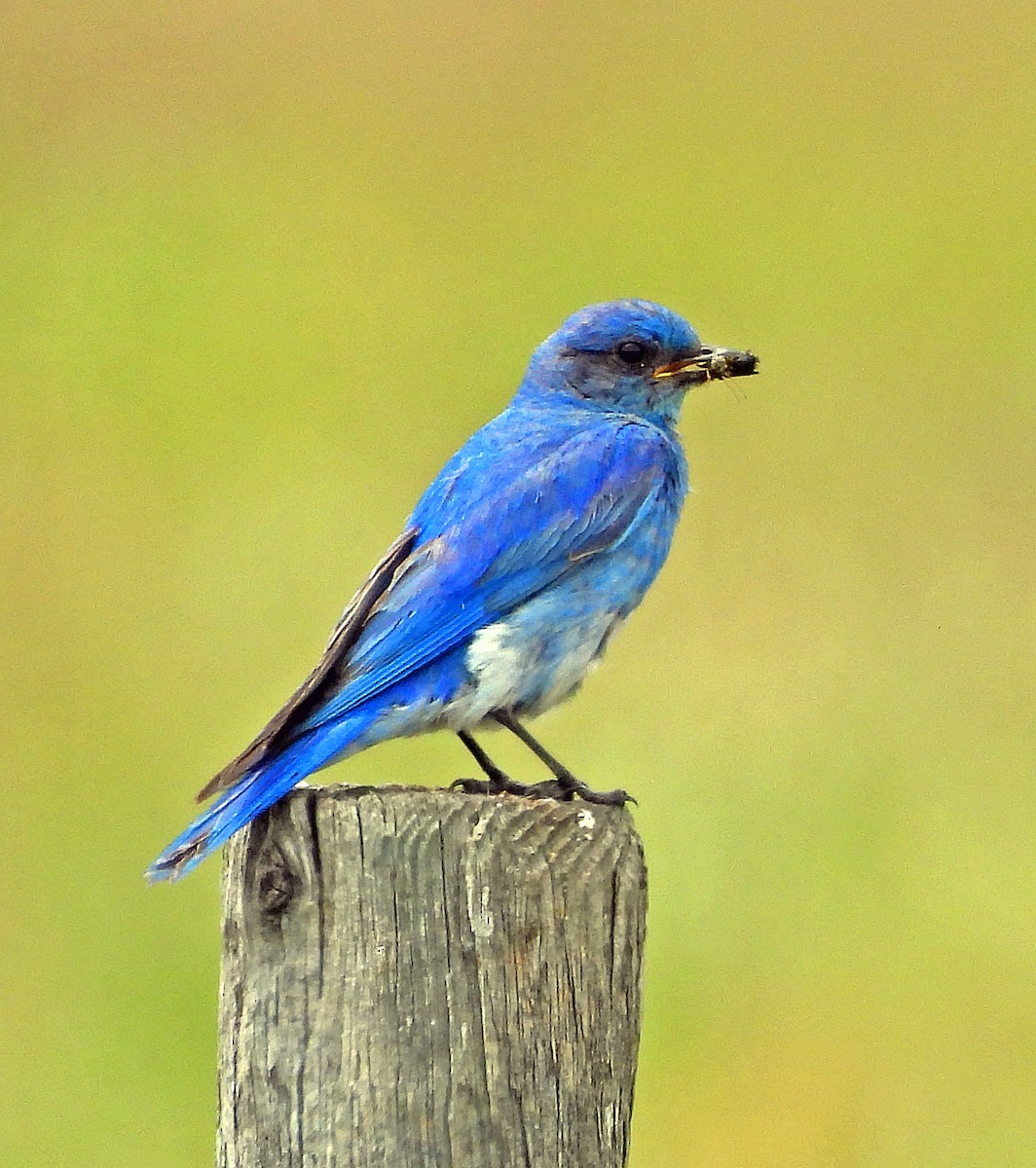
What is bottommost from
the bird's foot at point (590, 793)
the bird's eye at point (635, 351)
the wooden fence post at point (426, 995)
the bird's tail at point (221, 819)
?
the wooden fence post at point (426, 995)

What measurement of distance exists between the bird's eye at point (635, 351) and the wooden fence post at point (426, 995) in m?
2.50

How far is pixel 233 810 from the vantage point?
12.9 feet

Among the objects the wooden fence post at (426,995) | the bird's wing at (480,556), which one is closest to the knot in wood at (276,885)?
the wooden fence post at (426,995)

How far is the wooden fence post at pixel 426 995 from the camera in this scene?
3475mm

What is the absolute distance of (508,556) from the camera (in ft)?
16.8

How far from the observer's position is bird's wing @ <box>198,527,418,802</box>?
411 cm

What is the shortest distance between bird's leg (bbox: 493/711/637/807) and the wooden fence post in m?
0.87

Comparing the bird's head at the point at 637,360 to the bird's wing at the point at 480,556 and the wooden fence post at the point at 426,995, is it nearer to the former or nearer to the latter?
the bird's wing at the point at 480,556

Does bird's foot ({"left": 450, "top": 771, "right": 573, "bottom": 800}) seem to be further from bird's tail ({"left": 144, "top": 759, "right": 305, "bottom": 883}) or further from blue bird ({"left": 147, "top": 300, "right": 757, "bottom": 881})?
bird's tail ({"left": 144, "top": 759, "right": 305, "bottom": 883})

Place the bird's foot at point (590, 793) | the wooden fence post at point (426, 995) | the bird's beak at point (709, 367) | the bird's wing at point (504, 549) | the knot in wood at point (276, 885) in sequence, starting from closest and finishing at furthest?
the wooden fence post at point (426, 995)
the knot in wood at point (276, 885)
the bird's foot at point (590, 793)
the bird's wing at point (504, 549)
the bird's beak at point (709, 367)

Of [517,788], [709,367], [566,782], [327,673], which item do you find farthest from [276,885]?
[709,367]

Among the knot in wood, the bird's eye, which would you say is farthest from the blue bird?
the knot in wood

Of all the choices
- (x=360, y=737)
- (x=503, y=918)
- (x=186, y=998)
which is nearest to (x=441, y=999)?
(x=503, y=918)

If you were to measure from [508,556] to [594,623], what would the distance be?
0.99 ft
